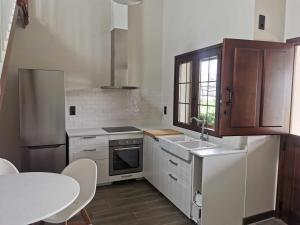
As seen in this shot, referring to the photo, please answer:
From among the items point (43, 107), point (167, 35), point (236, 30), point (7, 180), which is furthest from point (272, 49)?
point (43, 107)

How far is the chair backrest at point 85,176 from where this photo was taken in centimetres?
208

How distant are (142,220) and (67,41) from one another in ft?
9.67

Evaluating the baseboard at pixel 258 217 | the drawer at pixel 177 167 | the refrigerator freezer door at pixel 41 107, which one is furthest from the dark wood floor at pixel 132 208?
the refrigerator freezer door at pixel 41 107

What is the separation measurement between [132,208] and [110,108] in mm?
1794

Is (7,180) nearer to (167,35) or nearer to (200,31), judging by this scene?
(200,31)

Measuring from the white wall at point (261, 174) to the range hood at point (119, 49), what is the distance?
6.86 feet

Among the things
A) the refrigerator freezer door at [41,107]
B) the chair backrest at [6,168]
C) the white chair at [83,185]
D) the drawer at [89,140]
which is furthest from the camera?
the drawer at [89,140]

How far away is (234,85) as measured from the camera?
2375 millimetres

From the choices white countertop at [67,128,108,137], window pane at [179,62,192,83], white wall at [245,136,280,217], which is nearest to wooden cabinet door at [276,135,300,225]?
white wall at [245,136,280,217]

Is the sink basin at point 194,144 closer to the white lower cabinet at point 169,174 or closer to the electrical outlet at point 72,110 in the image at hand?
the white lower cabinet at point 169,174

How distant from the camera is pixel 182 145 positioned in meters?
2.99

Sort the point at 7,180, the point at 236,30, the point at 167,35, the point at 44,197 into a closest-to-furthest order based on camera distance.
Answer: the point at 44,197
the point at 7,180
the point at 236,30
the point at 167,35

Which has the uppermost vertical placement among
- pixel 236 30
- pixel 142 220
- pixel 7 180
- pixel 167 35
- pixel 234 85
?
pixel 167 35

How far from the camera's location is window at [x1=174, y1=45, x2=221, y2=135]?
3039 millimetres
